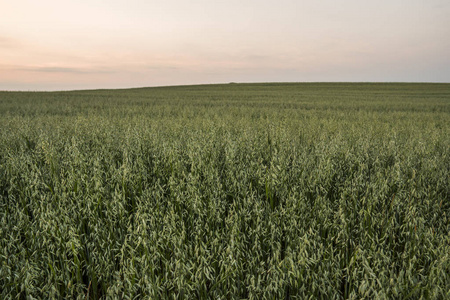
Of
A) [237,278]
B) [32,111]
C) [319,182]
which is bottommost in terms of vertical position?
[237,278]

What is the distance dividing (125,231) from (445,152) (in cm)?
487

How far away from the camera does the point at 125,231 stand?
2.26m

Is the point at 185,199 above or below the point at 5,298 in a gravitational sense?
above

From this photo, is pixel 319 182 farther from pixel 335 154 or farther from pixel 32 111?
pixel 32 111

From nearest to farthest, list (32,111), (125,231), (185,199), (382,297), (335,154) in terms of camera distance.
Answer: (382,297) < (125,231) < (185,199) < (335,154) < (32,111)

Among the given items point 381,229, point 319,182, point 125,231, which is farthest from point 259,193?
point 125,231

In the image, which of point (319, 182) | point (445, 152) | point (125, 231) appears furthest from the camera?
point (445, 152)

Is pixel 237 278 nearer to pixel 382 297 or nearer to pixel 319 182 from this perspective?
pixel 382 297

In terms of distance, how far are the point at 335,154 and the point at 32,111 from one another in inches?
512

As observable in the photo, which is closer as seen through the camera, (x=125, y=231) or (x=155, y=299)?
(x=155, y=299)

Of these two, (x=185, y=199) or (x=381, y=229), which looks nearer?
(x=381, y=229)

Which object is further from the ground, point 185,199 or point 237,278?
point 185,199

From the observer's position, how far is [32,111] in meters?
11.7

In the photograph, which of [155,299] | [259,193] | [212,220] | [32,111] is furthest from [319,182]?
[32,111]
